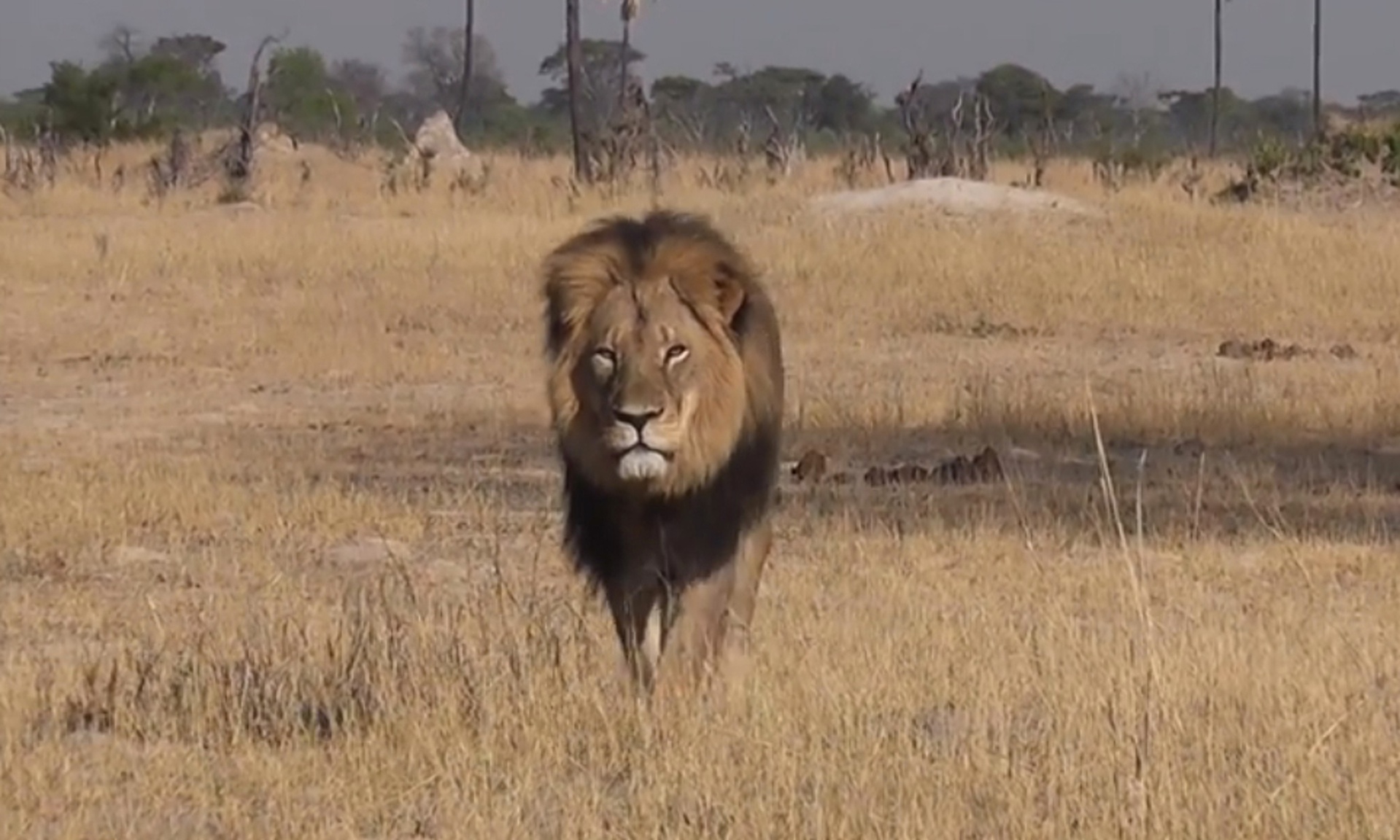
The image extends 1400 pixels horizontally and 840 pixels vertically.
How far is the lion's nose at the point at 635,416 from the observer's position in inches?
222

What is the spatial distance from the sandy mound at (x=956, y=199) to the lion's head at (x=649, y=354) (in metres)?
14.5

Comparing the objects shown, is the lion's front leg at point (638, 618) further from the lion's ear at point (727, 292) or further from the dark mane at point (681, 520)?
the lion's ear at point (727, 292)

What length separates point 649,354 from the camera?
5715 mm

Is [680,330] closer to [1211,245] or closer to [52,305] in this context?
[52,305]

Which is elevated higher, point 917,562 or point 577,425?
point 577,425

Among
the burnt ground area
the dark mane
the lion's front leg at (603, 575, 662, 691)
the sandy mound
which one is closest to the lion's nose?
the dark mane

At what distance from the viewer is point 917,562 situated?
27.2 feet

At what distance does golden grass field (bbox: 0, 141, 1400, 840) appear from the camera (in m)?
5.10

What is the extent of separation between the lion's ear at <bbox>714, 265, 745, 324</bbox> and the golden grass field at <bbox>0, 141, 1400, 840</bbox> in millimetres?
841

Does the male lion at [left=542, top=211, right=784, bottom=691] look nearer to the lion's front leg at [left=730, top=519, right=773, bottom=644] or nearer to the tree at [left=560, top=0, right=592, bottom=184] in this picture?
the lion's front leg at [left=730, top=519, right=773, bottom=644]

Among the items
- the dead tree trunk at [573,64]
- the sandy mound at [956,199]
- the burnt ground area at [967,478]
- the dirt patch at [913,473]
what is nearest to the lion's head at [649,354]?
the burnt ground area at [967,478]

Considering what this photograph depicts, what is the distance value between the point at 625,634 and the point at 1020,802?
1438 millimetres

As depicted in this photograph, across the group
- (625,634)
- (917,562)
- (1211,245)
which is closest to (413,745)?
(625,634)

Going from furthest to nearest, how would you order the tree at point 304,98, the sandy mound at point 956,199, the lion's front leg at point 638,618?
the tree at point 304,98
the sandy mound at point 956,199
the lion's front leg at point 638,618
